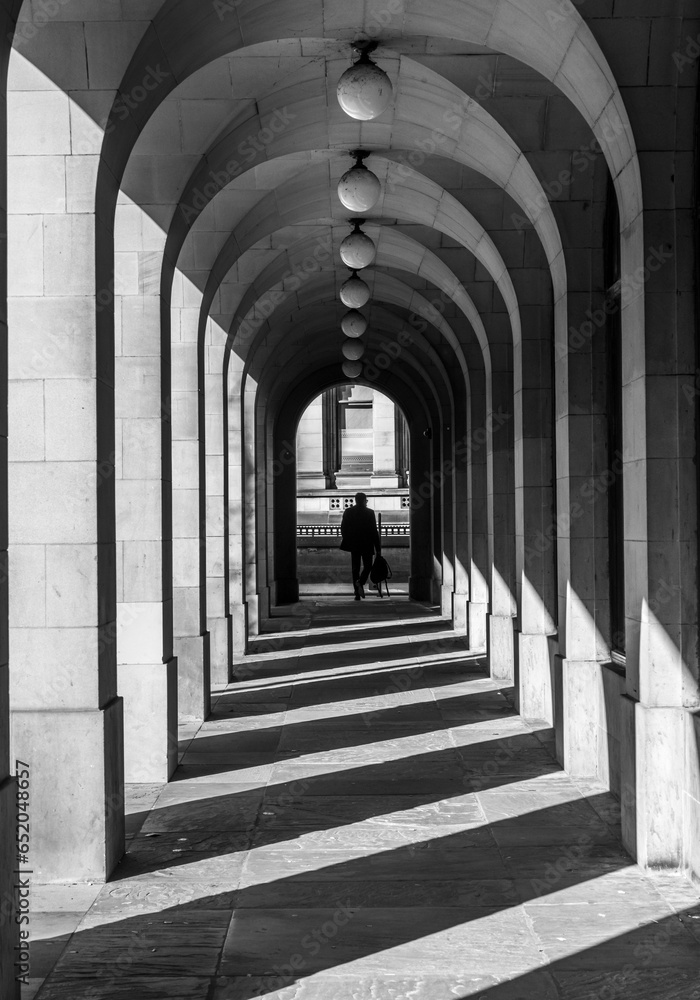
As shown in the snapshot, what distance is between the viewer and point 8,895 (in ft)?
13.5

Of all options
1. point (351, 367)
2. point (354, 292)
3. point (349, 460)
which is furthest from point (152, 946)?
point (349, 460)

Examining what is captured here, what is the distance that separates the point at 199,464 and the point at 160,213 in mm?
2957

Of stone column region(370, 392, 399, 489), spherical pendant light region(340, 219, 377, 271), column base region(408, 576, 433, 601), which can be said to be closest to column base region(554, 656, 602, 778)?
spherical pendant light region(340, 219, 377, 271)

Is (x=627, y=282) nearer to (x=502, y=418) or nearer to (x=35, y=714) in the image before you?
(x=35, y=714)

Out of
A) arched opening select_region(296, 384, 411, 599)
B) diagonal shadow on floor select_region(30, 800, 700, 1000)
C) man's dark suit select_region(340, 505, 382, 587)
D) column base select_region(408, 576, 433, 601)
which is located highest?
arched opening select_region(296, 384, 411, 599)

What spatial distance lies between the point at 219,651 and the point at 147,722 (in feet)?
15.0

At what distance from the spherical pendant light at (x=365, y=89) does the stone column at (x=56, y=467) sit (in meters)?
1.98

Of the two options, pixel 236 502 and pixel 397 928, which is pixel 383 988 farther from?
pixel 236 502

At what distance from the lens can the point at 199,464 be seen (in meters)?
10.6

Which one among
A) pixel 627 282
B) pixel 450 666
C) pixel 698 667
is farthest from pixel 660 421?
pixel 450 666

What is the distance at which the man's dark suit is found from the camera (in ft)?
74.9

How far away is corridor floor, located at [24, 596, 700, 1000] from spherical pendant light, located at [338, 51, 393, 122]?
14.6 feet

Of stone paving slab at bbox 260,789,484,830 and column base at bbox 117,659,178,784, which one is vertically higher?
column base at bbox 117,659,178,784

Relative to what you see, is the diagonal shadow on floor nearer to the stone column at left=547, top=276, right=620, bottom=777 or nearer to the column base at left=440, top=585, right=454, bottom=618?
the stone column at left=547, top=276, right=620, bottom=777
